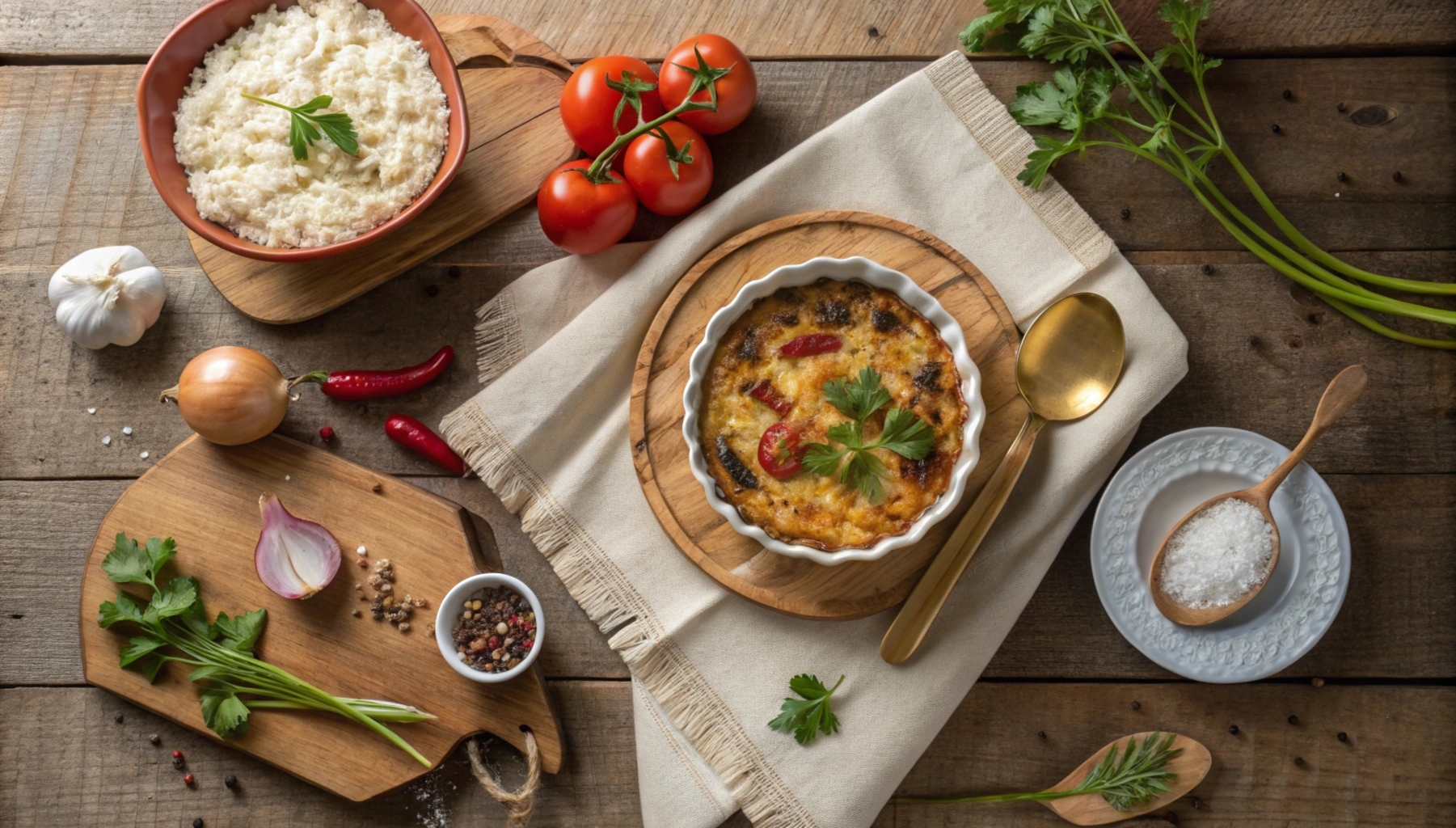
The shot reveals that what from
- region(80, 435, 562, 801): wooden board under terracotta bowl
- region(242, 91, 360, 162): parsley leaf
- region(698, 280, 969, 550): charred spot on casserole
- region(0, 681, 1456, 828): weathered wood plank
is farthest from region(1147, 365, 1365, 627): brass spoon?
region(242, 91, 360, 162): parsley leaf

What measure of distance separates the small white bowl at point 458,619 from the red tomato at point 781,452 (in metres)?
0.82

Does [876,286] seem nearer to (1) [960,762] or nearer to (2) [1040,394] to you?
Answer: (2) [1040,394]

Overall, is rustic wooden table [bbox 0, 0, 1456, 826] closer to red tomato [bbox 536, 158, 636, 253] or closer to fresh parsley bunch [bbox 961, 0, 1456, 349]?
fresh parsley bunch [bbox 961, 0, 1456, 349]

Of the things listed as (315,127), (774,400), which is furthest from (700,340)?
(315,127)

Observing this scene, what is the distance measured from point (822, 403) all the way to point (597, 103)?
1153mm

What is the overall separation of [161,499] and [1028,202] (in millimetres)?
2965

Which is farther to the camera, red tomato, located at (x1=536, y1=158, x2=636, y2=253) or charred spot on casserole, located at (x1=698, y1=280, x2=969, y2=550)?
red tomato, located at (x1=536, y1=158, x2=636, y2=253)

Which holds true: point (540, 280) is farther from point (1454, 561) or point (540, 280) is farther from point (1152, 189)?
point (1454, 561)

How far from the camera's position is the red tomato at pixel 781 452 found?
2.54m

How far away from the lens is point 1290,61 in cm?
298

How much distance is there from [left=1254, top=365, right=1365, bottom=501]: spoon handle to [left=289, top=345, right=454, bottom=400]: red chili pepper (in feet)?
8.53

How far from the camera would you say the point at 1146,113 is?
2971mm

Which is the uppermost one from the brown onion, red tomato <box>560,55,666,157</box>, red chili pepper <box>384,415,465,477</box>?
red tomato <box>560,55,666,157</box>

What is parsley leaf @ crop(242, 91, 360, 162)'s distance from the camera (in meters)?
2.55
